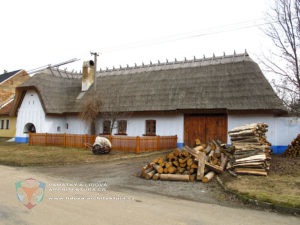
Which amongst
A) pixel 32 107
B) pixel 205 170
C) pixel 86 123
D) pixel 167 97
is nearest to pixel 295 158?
pixel 205 170

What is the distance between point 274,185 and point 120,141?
10.8 m

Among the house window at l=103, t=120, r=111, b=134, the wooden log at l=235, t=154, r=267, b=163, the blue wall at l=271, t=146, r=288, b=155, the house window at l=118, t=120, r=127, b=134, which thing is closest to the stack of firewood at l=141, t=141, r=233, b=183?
the wooden log at l=235, t=154, r=267, b=163

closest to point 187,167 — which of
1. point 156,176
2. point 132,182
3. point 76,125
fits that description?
point 156,176

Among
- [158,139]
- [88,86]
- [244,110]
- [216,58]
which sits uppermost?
[216,58]

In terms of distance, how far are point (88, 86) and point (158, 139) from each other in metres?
11.3

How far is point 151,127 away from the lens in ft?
70.3

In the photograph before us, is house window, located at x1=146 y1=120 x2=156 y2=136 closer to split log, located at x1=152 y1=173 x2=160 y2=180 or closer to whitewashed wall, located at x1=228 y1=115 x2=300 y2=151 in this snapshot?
whitewashed wall, located at x1=228 y1=115 x2=300 y2=151

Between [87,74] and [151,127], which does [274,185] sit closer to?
[151,127]

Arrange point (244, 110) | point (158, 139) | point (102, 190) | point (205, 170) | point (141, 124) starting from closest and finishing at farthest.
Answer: point (102, 190), point (205, 170), point (244, 110), point (158, 139), point (141, 124)

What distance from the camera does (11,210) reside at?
20.1 ft

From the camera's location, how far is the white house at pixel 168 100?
17.4m

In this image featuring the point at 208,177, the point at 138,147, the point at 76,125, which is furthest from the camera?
the point at 76,125

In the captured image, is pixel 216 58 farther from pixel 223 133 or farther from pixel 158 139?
pixel 158 139

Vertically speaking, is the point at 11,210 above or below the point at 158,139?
below
